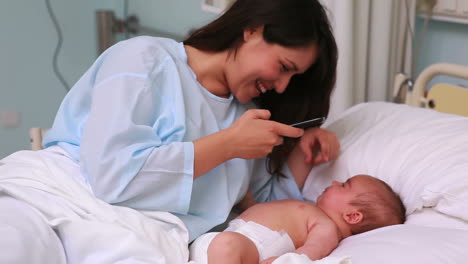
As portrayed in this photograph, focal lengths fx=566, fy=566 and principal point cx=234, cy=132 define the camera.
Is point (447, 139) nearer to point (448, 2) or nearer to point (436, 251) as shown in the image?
point (436, 251)

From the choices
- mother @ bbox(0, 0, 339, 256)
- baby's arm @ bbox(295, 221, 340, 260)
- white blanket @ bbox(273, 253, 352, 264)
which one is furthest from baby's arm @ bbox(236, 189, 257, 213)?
white blanket @ bbox(273, 253, 352, 264)

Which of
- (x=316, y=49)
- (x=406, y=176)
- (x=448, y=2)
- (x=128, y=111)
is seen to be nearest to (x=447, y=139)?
(x=406, y=176)

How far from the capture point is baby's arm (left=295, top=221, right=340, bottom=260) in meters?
1.20

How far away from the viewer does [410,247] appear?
107cm

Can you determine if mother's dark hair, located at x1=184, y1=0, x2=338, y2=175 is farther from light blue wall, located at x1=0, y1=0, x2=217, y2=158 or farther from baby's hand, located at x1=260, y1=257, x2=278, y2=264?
light blue wall, located at x1=0, y1=0, x2=217, y2=158

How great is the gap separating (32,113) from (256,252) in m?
2.55

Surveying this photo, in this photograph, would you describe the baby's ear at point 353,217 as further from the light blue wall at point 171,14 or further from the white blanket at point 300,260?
the light blue wall at point 171,14

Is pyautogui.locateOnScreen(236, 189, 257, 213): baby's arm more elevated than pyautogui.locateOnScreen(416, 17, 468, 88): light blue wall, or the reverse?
pyautogui.locateOnScreen(416, 17, 468, 88): light blue wall

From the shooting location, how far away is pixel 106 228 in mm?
1129

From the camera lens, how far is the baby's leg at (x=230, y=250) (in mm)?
1094

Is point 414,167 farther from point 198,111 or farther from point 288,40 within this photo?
point 198,111

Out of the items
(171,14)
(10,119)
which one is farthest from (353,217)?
(10,119)

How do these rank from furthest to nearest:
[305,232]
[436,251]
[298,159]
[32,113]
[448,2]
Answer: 1. [32,113]
2. [448,2]
3. [298,159]
4. [305,232]
5. [436,251]

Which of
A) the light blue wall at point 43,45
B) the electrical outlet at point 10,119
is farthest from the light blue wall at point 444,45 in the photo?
the electrical outlet at point 10,119
